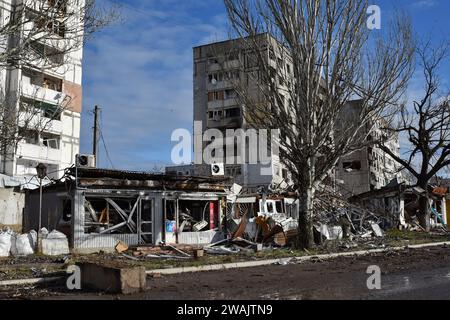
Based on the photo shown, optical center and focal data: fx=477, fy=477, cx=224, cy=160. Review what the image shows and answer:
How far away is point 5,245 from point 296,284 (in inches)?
439

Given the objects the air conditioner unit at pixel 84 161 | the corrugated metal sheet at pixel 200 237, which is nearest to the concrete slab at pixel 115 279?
the air conditioner unit at pixel 84 161

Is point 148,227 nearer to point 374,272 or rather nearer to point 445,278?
point 374,272

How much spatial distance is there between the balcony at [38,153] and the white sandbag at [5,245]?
19.2 m

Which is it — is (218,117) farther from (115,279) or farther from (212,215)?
(115,279)

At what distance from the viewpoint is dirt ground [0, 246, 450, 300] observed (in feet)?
27.6

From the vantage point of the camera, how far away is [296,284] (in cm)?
989

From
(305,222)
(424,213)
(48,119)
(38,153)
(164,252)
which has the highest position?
(48,119)

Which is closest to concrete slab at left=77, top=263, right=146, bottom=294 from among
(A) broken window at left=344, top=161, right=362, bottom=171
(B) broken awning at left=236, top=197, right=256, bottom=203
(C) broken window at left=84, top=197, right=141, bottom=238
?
(C) broken window at left=84, top=197, right=141, bottom=238

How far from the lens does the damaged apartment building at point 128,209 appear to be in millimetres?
18625

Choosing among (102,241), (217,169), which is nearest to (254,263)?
(102,241)

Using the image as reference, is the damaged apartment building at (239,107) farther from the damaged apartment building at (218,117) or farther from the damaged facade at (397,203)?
the damaged facade at (397,203)

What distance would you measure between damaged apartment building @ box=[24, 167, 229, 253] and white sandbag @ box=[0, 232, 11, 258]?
7.57 ft
